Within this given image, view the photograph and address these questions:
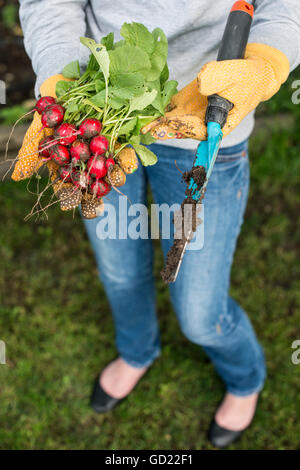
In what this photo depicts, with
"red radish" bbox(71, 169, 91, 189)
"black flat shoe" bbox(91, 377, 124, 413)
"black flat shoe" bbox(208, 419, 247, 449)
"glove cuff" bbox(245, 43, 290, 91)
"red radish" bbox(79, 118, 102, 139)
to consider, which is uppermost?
"glove cuff" bbox(245, 43, 290, 91)

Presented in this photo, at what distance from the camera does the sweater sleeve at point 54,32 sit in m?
1.47

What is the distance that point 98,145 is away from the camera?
51.3 inches

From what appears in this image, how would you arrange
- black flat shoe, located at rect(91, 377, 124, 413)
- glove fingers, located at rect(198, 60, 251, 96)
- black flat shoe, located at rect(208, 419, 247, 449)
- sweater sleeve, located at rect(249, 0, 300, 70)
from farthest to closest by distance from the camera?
black flat shoe, located at rect(91, 377, 124, 413)
black flat shoe, located at rect(208, 419, 247, 449)
sweater sleeve, located at rect(249, 0, 300, 70)
glove fingers, located at rect(198, 60, 251, 96)

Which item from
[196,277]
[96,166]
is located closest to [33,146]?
[96,166]

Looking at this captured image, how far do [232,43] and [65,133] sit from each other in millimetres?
541

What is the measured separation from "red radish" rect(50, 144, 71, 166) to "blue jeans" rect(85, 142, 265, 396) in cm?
33

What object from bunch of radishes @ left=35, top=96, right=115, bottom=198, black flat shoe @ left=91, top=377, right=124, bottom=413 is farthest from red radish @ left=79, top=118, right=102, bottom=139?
black flat shoe @ left=91, top=377, right=124, bottom=413

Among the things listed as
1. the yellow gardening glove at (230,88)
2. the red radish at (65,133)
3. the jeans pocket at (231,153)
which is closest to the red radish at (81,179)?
the red radish at (65,133)

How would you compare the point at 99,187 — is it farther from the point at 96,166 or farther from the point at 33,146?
the point at 33,146

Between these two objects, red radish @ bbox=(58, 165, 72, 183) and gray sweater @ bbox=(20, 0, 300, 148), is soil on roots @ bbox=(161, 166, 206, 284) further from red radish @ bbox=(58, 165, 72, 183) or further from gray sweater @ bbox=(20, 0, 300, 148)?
red radish @ bbox=(58, 165, 72, 183)

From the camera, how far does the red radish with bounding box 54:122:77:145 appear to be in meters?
1.32

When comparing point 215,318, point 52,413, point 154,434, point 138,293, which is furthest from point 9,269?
point 215,318

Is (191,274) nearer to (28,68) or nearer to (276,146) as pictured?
(276,146)

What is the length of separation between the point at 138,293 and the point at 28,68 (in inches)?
93.1
